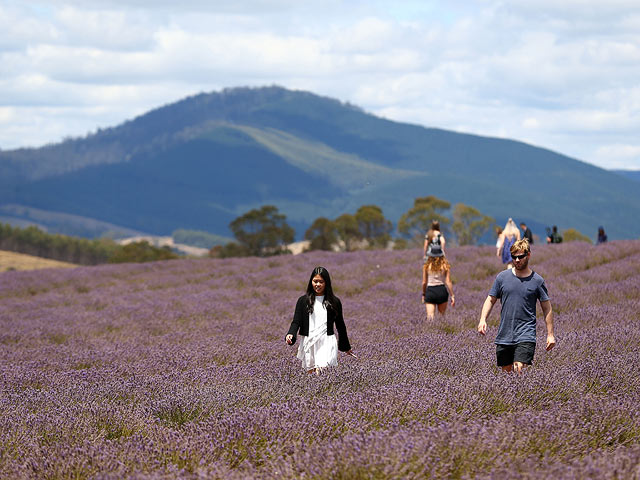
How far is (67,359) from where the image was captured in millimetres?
8180

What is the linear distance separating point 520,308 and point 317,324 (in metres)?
1.60

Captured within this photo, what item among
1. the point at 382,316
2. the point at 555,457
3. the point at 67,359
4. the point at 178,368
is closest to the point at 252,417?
the point at 555,457

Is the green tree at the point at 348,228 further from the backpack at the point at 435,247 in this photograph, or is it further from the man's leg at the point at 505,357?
the man's leg at the point at 505,357

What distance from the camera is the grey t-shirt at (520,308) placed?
225 inches

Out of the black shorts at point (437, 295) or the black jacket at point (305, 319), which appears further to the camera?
the black shorts at point (437, 295)

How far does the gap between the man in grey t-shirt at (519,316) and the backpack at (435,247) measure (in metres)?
4.66

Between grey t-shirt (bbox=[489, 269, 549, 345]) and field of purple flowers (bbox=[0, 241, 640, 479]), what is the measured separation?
0.34 meters

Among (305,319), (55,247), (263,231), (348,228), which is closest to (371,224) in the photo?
(348,228)

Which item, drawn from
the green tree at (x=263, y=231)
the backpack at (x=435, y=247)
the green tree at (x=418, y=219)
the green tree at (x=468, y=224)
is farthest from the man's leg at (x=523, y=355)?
the green tree at (x=468, y=224)

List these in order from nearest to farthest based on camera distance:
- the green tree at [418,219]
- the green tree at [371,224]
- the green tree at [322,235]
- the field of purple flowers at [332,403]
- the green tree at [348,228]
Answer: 1. the field of purple flowers at [332,403]
2. the green tree at [322,235]
3. the green tree at [348,228]
4. the green tree at [371,224]
5. the green tree at [418,219]

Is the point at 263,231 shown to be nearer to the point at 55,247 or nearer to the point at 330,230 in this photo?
the point at 330,230

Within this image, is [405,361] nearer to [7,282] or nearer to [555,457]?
[555,457]

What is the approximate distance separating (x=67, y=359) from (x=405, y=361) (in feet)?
12.7

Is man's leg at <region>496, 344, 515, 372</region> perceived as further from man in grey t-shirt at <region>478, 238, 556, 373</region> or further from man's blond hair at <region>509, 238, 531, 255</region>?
man's blond hair at <region>509, 238, 531, 255</region>
